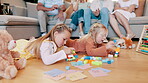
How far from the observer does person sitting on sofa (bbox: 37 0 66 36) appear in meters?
2.01

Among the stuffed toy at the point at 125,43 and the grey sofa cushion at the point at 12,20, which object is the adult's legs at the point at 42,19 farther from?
the stuffed toy at the point at 125,43

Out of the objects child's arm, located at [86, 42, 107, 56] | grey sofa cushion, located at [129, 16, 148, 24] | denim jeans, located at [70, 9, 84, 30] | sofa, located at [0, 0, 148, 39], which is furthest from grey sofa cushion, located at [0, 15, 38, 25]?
grey sofa cushion, located at [129, 16, 148, 24]

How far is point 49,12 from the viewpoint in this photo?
6.94ft

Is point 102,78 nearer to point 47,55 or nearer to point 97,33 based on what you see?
point 47,55

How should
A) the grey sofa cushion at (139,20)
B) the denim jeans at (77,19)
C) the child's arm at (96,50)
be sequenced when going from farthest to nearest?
the denim jeans at (77,19) → the grey sofa cushion at (139,20) → the child's arm at (96,50)

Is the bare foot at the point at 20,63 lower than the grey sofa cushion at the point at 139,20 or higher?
lower

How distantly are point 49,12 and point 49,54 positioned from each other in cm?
144

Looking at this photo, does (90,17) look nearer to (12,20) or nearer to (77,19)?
(77,19)

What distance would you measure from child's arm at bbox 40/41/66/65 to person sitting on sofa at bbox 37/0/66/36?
4.02 feet

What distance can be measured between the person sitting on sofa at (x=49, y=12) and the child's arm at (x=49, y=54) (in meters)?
1.22

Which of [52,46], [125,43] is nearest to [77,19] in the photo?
[125,43]

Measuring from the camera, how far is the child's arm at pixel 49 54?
0.80 metres

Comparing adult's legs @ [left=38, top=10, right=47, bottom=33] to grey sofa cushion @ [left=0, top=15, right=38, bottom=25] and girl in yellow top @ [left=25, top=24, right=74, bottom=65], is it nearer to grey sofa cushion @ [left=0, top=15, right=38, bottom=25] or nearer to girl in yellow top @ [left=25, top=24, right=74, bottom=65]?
grey sofa cushion @ [left=0, top=15, right=38, bottom=25]

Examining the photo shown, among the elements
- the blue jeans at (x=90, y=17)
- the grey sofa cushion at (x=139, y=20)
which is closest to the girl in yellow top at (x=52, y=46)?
the blue jeans at (x=90, y=17)
